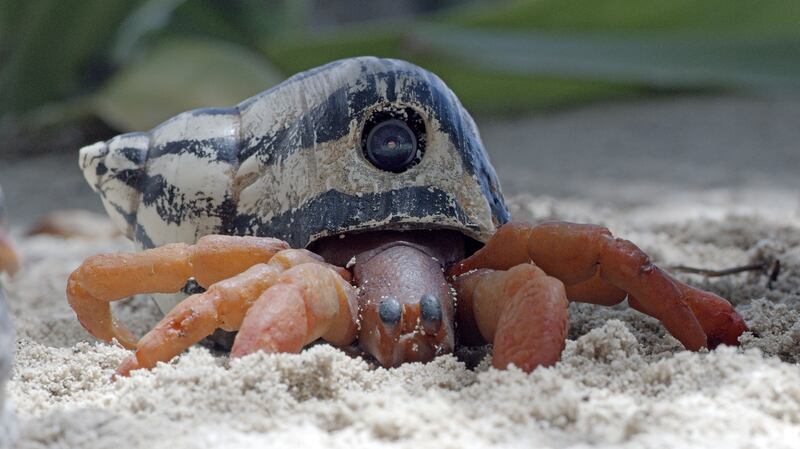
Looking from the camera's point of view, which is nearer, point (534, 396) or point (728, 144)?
point (534, 396)

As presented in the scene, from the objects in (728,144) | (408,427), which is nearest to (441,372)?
(408,427)

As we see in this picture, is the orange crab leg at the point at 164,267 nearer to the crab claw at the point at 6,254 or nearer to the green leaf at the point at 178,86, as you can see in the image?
the crab claw at the point at 6,254

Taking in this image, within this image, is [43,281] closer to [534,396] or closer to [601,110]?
[534,396]

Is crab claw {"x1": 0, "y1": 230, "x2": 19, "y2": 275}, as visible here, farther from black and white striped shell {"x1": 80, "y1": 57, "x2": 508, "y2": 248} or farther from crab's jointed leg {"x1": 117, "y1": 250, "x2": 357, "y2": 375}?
black and white striped shell {"x1": 80, "y1": 57, "x2": 508, "y2": 248}

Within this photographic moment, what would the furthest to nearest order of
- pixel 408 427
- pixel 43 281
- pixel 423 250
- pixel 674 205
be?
1. pixel 674 205
2. pixel 43 281
3. pixel 423 250
4. pixel 408 427

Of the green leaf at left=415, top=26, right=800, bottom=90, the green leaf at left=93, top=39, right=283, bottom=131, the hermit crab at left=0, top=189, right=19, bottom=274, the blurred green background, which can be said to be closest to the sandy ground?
the hermit crab at left=0, top=189, right=19, bottom=274
